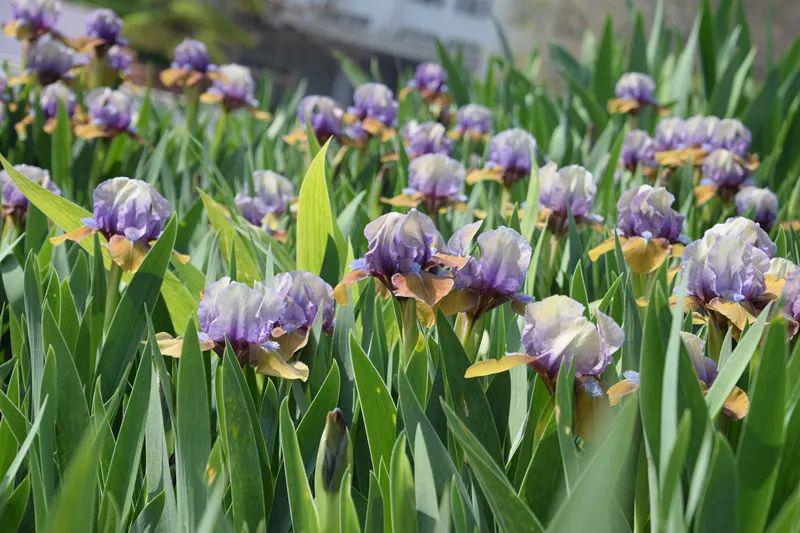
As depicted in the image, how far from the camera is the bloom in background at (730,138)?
185cm

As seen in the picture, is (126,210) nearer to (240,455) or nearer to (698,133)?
(240,455)

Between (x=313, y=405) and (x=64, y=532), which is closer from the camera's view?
(x=64, y=532)

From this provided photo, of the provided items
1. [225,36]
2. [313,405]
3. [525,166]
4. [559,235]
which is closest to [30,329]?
[313,405]

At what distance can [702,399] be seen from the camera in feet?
2.12

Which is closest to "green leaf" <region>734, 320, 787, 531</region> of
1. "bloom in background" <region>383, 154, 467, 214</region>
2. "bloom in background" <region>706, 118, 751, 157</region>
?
"bloom in background" <region>383, 154, 467, 214</region>

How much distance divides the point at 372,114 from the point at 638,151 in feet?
1.98

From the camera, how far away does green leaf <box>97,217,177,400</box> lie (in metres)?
0.91

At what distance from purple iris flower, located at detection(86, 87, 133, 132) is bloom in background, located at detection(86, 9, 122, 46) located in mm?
544

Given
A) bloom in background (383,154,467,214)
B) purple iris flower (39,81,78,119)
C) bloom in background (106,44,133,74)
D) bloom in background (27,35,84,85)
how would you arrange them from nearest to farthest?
bloom in background (383,154,467,214) < purple iris flower (39,81,78,119) < bloom in background (27,35,84,85) < bloom in background (106,44,133,74)

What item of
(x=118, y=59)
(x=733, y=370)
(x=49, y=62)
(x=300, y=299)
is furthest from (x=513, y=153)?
(x=118, y=59)

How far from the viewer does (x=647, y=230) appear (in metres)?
1.16

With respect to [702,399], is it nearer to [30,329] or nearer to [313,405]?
[313,405]

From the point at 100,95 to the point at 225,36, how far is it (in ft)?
72.9

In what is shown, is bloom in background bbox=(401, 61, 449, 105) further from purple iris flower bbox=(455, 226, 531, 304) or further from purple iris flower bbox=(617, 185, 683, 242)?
purple iris flower bbox=(455, 226, 531, 304)
